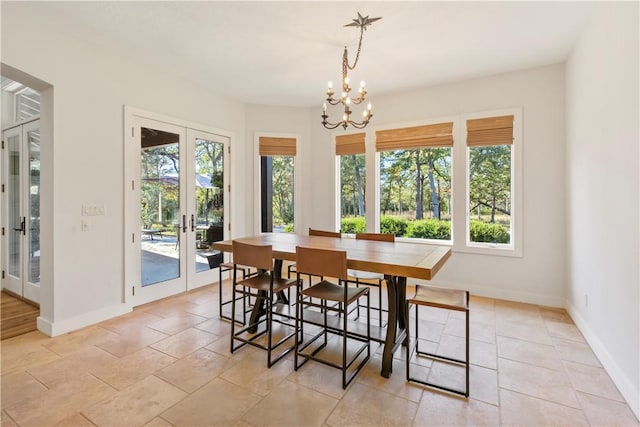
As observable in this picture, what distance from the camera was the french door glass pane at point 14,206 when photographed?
401 centimetres

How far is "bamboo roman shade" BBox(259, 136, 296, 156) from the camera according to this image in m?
5.16

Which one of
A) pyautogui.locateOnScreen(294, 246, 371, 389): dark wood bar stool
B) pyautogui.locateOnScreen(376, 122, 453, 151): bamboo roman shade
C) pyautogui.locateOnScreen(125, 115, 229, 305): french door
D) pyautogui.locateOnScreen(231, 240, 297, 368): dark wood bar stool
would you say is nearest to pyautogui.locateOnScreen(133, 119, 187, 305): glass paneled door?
pyautogui.locateOnScreen(125, 115, 229, 305): french door

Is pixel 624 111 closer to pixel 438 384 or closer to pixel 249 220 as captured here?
pixel 438 384

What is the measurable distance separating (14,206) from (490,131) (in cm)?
629

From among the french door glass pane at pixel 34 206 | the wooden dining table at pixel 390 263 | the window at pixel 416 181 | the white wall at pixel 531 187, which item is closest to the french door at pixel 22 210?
the french door glass pane at pixel 34 206

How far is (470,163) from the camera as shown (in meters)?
4.20

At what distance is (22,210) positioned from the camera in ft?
12.9

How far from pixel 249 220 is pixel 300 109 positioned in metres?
2.08

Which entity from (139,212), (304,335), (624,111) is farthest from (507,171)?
(139,212)

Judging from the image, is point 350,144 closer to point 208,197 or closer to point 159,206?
point 208,197

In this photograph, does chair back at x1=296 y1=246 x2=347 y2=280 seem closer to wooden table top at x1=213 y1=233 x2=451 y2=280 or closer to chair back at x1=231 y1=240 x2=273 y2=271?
wooden table top at x1=213 y1=233 x2=451 y2=280

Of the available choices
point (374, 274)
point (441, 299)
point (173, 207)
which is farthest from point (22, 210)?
point (441, 299)

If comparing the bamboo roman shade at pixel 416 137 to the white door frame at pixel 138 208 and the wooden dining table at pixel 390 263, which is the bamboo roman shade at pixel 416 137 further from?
the white door frame at pixel 138 208

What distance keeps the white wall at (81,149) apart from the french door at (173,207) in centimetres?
22
